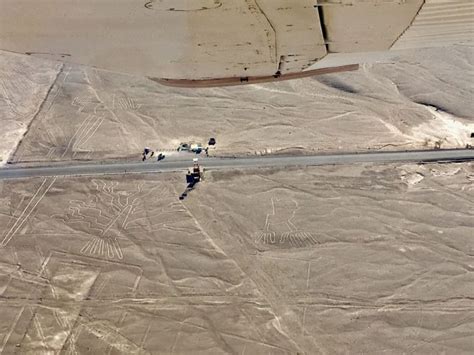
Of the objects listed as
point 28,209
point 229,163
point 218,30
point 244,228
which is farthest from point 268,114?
point 218,30

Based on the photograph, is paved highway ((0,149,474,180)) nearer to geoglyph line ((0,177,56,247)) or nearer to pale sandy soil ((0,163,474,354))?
pale sandy soil ((0,163,474,354))

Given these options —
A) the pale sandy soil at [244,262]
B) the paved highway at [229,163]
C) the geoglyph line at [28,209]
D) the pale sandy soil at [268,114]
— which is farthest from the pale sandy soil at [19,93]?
the pale sandy soil at [244,262]

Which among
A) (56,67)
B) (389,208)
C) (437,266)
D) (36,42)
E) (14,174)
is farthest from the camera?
(56,67)

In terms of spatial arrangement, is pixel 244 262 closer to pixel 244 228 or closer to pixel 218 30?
pixel 244 228

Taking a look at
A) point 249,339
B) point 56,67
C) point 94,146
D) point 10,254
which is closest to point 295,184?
point 249,339

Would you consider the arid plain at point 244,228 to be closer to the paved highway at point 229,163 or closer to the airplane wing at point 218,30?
the paved highway at point 229,163

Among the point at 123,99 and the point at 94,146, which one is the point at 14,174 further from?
the point at 123,99
